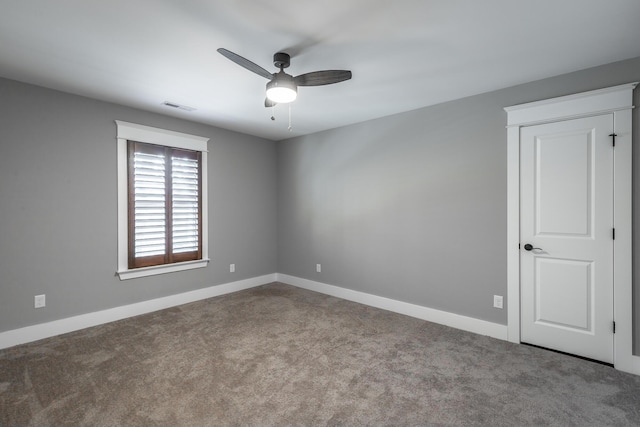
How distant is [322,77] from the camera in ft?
7.43

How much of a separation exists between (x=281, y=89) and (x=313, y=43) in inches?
16.7

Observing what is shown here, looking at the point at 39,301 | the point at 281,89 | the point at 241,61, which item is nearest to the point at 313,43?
the point at 281,89

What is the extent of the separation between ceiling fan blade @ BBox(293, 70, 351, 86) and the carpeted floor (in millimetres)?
2378

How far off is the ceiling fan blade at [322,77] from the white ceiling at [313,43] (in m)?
0.24

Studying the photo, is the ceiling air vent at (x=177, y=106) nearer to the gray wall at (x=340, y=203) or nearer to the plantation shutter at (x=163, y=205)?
the gray wall at (x=340, y=203)

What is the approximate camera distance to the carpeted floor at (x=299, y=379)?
1936mm

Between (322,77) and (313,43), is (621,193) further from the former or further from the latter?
(313,43)

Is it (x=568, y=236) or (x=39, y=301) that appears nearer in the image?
(x=568, y=236)

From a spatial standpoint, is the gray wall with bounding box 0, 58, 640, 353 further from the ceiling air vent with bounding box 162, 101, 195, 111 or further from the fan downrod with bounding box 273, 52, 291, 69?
the fan downrod with bounding box 273, 52, 291, 69

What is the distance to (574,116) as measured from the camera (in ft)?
8.73

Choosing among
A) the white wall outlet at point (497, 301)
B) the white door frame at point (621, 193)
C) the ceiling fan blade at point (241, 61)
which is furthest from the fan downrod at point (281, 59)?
the white wall outlet at point (497, 301)

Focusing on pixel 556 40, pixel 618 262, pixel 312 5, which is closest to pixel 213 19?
pixel 312 5

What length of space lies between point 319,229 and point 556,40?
11.6 feet

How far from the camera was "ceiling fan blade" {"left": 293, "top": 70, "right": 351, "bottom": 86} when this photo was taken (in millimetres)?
2213
